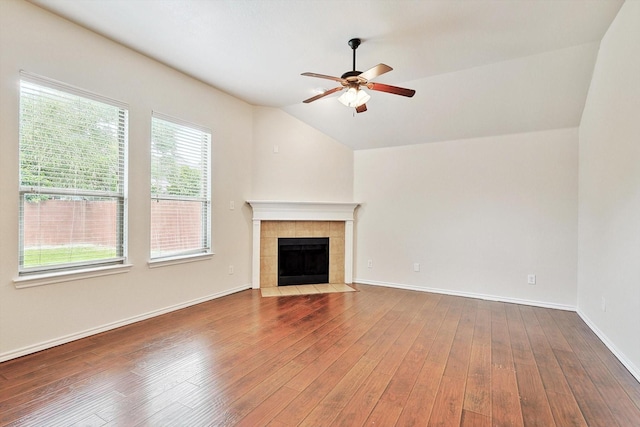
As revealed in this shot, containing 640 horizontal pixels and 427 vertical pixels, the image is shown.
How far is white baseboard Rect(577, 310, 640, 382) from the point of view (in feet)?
7.37

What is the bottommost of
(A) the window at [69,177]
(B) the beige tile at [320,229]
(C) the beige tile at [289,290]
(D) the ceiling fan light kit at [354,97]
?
(C) the beige tile at [289,290]

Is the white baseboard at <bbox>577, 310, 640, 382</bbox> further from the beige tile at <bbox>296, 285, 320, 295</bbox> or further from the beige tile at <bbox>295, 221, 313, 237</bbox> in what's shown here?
the beige tile at <bbox>295, 221, 313, 237</bbox>

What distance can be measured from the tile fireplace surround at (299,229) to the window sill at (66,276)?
1964 mm

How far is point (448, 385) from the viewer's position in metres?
2.11

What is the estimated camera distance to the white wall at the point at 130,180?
2363 mm

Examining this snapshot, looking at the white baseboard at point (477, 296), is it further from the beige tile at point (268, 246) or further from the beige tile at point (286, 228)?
the beige tile at point (268, 246)

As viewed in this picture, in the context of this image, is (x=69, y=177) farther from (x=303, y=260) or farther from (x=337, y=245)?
(x=337, y=245)

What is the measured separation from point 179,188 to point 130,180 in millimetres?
628

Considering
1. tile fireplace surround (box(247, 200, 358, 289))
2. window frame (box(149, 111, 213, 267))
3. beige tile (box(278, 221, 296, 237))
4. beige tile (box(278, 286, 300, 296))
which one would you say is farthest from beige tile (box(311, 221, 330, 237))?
window frame (box(149, 111, 213, 267))

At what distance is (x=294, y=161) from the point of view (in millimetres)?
4938

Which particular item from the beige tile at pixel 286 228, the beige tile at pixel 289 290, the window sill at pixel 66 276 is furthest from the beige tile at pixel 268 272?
the window sill at pixel 66 276

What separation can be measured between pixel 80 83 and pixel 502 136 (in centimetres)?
494

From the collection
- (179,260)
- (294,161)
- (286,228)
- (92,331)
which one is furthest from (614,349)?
(92,331)

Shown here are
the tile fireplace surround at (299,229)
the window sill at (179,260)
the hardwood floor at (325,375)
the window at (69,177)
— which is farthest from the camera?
the tile fireplace surround at (299,229)
